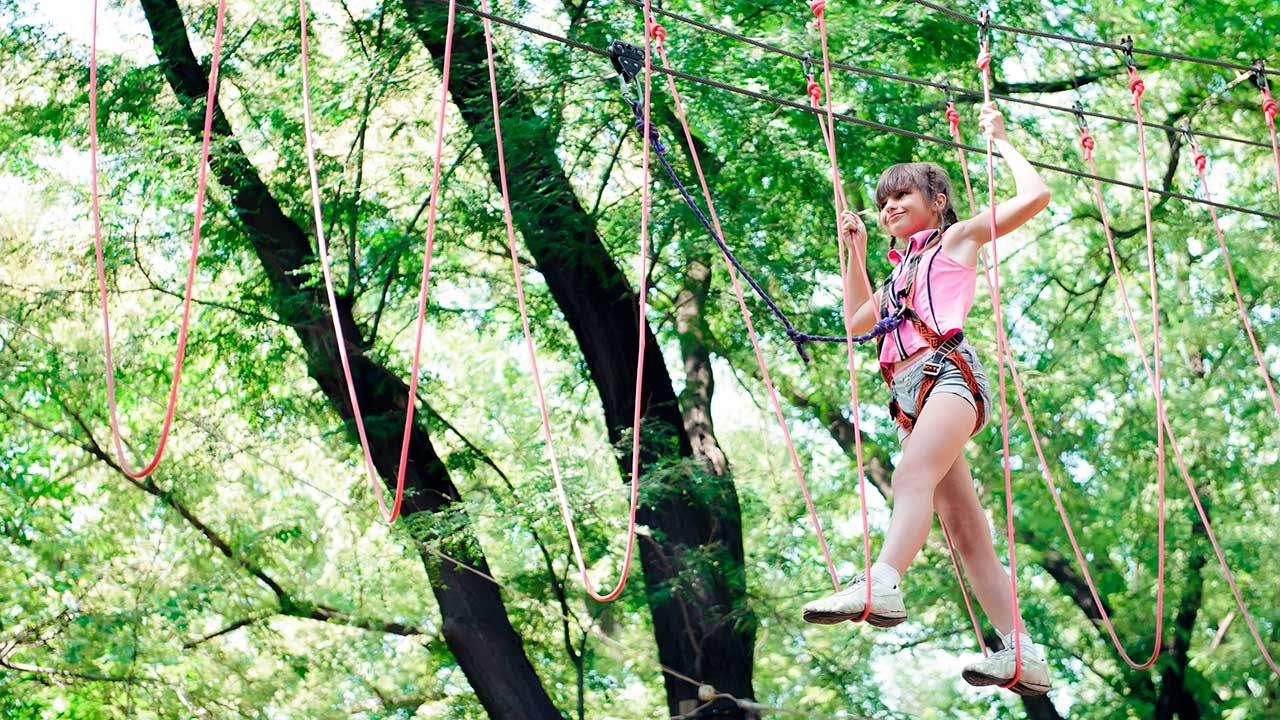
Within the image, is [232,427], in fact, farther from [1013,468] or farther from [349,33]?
[1013,468]

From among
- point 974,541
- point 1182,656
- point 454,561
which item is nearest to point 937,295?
point 974,541

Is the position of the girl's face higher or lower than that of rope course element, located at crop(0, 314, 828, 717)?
lower

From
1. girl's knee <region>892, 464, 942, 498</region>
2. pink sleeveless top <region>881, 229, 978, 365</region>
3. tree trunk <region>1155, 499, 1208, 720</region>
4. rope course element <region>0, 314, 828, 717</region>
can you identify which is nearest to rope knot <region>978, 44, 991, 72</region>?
pink sleeveless top <region>881, 229, 978, 365</region>

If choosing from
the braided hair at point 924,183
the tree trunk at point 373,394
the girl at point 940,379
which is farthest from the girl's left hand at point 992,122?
the tree trunk at point 373,394

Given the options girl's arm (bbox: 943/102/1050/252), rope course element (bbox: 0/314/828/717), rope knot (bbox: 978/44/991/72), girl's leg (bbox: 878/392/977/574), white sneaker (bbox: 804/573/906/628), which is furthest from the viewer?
rope course element (bbox: 0/314/828/717)

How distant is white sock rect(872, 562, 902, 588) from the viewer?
105 inches

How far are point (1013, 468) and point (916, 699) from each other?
3815 millimetres

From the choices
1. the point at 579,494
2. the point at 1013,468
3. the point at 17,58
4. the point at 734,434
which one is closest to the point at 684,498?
the point at 579,494

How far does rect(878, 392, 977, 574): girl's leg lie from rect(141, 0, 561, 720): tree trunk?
394 centimetres

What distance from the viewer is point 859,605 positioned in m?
2.59

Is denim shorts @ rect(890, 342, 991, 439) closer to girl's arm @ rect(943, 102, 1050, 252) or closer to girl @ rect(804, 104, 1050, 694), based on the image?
girl @ rect(804, 104, 1050, 694)

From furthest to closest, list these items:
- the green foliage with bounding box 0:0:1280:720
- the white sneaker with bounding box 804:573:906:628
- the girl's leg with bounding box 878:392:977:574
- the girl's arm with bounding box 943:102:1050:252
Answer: the green foliage with bounding box 0:0:1280:720 < the girl's arm with bounding box 943:102:1050:252 < the girl's leg with bounding box 878:392:977:574 < the white sneaker with bounding box 804:573:906:628

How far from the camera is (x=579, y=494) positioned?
21.1ft

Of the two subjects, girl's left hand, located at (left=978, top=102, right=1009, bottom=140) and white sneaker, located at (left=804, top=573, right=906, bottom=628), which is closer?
white sneaker, located at (left=804, top=573, right=906, bottom=628)
